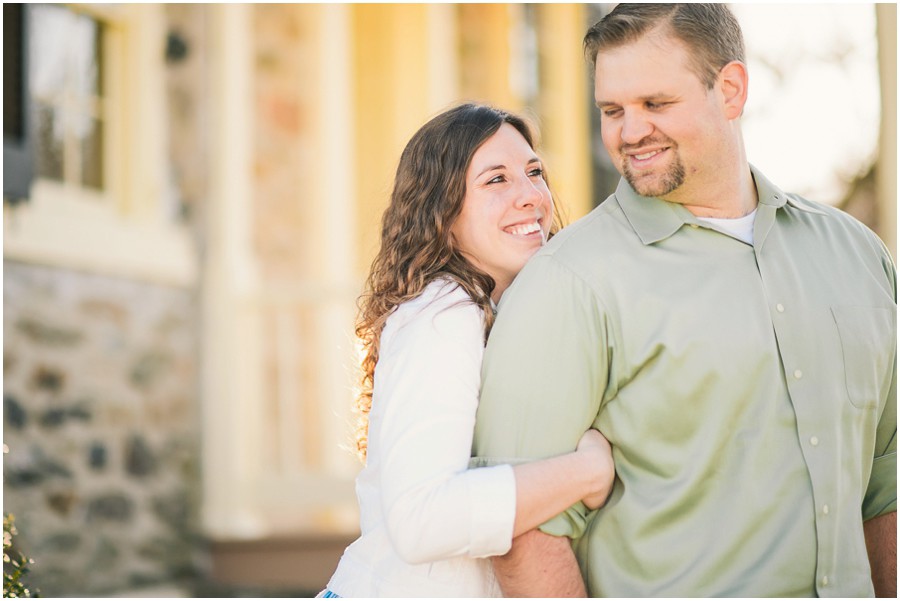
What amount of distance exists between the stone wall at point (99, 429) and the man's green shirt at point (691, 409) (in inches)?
145

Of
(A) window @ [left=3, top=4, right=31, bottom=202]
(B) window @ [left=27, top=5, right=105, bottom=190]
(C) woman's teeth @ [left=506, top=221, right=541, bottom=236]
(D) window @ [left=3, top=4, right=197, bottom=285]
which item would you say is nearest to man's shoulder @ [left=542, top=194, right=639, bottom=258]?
(C) woman's teeth @ [left=506, top=221, right=541, bottom=236]

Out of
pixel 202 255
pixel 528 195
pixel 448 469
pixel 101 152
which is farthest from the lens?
pixel 202 255

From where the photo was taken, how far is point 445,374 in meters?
2.14

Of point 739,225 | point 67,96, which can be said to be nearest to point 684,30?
point 739,225

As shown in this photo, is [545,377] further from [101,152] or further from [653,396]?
[101,152]

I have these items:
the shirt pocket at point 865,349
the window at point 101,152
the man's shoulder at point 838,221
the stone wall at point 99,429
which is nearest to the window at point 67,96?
the window at point 101,152

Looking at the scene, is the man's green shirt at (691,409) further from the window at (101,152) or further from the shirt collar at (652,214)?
the window at (101,152)

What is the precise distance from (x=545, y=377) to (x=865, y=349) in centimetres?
65

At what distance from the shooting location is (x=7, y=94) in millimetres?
4695

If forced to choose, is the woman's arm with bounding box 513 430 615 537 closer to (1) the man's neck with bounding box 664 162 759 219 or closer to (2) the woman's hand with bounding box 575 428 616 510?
(2) the woman's hand with bounding box 575 428 616 510

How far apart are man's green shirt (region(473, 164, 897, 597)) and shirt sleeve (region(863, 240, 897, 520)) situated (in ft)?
0.49

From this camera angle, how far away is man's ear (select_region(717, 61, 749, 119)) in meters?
2.36

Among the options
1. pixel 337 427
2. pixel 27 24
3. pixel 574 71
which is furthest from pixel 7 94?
pixel 574 71

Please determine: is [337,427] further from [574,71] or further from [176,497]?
[574,71]
